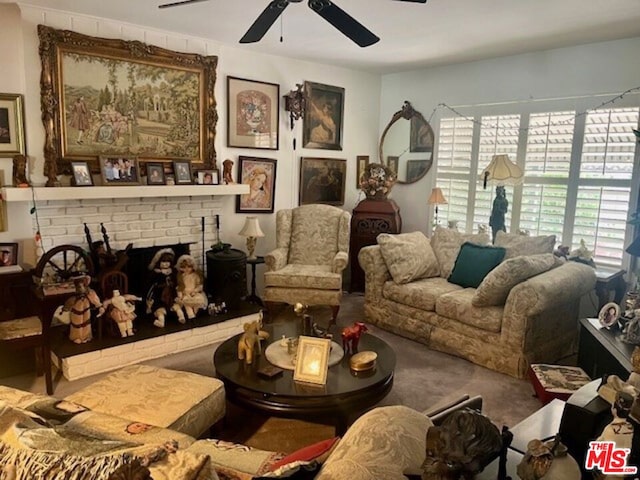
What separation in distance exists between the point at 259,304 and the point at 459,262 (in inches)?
75.8

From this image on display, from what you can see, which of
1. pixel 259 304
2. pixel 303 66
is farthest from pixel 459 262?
pixel 303 66

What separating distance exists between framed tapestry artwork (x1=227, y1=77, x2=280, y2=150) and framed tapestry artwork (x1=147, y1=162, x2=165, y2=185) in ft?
2.73

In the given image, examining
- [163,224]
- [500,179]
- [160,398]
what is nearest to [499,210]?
[500,179]

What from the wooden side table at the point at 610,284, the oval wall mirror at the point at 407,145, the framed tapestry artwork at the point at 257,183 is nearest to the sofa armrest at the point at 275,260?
the framed tapestry artwork at the point at 257,183

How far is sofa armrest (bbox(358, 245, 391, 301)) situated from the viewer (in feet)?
14.5

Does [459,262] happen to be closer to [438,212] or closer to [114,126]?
[438,212]

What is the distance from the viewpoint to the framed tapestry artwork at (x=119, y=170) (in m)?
3.89

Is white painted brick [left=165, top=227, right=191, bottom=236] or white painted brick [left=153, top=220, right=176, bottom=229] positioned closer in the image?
white painted brick [left=153, top=220, right=176, bottom=229]

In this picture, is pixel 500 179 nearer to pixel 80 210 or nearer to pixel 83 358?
pixel 80 210

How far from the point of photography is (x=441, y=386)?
3354 millimetres

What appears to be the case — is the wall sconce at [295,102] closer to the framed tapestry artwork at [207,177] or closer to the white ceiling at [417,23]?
the white ceiling at [417,23]

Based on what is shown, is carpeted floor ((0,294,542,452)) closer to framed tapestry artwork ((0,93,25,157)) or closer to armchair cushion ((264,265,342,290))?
armchair cushion ((264,265,342,290))

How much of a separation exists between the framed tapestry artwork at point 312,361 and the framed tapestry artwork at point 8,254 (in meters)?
2.39

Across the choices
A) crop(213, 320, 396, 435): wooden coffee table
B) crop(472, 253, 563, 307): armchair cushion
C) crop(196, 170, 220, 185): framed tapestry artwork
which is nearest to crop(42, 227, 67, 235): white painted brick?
crop(196, 170, 220, 185): framed tapestry artwork
